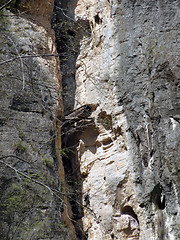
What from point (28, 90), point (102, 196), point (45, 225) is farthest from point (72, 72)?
point (45, 225)

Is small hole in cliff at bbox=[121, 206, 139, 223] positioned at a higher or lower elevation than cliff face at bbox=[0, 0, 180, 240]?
lower

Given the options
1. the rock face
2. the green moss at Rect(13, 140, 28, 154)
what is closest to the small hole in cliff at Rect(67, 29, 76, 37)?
the rock face

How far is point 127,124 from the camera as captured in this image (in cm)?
728

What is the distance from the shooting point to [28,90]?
314 inches

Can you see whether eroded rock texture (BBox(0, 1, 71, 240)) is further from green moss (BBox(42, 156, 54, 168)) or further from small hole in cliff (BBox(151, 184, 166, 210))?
small hole in cliff (BBox(151, 184, 166, 210))

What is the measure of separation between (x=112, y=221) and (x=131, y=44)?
9.67 feet

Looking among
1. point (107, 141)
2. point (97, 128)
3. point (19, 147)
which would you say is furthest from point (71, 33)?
point (19, 147)

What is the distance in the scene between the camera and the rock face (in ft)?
21.4

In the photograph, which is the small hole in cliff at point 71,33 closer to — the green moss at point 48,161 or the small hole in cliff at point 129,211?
the green moss at point 48,161

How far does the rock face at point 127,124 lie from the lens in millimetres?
6535

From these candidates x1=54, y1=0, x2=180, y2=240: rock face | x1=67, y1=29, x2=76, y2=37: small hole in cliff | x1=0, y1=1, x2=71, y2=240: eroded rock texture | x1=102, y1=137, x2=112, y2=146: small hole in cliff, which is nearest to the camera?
x1=54, y1=0, x2=180, y2=240: rock face

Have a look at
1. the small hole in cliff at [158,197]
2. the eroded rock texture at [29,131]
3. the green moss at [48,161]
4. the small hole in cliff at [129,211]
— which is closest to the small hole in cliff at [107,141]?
the eroded rock texture at [29,131]

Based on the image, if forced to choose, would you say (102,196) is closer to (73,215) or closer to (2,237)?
(73,215)

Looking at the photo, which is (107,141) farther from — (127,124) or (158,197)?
(158,197)
